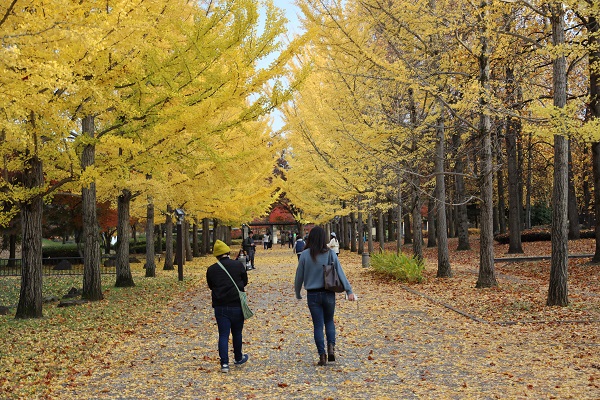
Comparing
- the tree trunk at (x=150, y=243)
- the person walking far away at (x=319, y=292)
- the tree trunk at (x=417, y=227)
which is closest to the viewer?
the person walking far away at (x=319, y=292)

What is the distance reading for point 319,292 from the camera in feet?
25.8

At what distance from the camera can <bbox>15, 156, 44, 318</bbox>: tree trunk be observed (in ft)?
39.9

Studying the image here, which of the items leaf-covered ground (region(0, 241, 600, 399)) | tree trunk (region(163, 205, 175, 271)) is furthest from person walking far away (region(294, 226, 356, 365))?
tree trunk (region(163, 205, 175, 271))

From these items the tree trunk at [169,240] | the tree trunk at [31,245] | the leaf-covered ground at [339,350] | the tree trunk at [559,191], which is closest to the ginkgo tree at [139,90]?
the tree trunk at [31,245]

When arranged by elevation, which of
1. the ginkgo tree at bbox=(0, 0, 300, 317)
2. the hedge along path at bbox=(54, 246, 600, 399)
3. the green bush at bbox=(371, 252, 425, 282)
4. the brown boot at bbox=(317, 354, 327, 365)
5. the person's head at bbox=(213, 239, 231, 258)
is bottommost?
the hedge along path at bbox=(54, 246, 600, 399)

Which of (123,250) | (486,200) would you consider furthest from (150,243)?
(486,200)

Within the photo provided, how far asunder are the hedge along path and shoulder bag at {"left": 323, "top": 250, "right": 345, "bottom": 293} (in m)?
0.92

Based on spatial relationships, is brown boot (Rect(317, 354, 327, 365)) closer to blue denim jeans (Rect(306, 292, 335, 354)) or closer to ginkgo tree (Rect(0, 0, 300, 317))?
blue denim jeans (Rect(306, 292, 335, 354))

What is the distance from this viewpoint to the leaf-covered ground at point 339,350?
6688mm

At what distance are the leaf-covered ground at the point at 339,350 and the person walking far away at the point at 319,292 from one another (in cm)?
29

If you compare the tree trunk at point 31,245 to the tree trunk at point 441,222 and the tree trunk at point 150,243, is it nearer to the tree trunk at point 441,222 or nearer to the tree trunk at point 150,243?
the tree trunk at point 150,243

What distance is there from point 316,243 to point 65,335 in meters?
5.05

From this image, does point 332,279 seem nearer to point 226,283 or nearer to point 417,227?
point 226,283

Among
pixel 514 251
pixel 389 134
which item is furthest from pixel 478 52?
pixel 514 251
